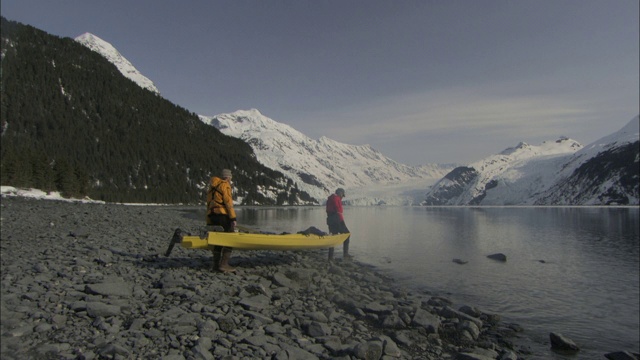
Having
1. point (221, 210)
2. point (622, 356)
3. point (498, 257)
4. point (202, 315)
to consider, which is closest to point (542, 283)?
point (498, 257)

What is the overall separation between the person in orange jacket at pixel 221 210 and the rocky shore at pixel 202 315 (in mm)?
580

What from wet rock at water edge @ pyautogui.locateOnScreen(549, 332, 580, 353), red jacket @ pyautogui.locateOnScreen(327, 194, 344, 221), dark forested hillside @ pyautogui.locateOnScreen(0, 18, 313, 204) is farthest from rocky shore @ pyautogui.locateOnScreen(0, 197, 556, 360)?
dark forested hillside @ pyautogui.locateOnScreen(0, 18, 313, 204)

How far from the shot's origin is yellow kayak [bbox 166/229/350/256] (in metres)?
12.0

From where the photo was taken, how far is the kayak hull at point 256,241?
12031 millimetres

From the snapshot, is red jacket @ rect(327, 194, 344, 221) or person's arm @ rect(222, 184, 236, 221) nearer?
person's arm @ rect(222, 184, 236, 221)

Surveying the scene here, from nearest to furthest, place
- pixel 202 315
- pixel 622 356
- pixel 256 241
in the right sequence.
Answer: pixel 202 315
pixel 622 356
pixel 256 241

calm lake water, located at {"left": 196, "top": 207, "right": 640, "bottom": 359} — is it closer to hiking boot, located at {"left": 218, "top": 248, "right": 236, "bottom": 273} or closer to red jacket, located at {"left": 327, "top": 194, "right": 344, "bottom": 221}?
A: red jacket, located at {"left": 327, "top": 194, "right": 344, "bottom": 221}

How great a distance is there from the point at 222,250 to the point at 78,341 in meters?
6.47

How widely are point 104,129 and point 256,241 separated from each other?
536 ft

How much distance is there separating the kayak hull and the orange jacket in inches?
29.3

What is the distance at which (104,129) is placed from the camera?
498 feet

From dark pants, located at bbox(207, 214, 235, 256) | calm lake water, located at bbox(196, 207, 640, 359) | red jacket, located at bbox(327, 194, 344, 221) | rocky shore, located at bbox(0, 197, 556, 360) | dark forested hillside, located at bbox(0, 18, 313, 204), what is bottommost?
calm lake water, located at bbox(196, 207, 640, 359)

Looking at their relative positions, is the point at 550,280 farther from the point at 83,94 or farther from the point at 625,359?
the point at 83,94

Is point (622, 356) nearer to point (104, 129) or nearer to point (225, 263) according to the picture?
point (225, 263)
